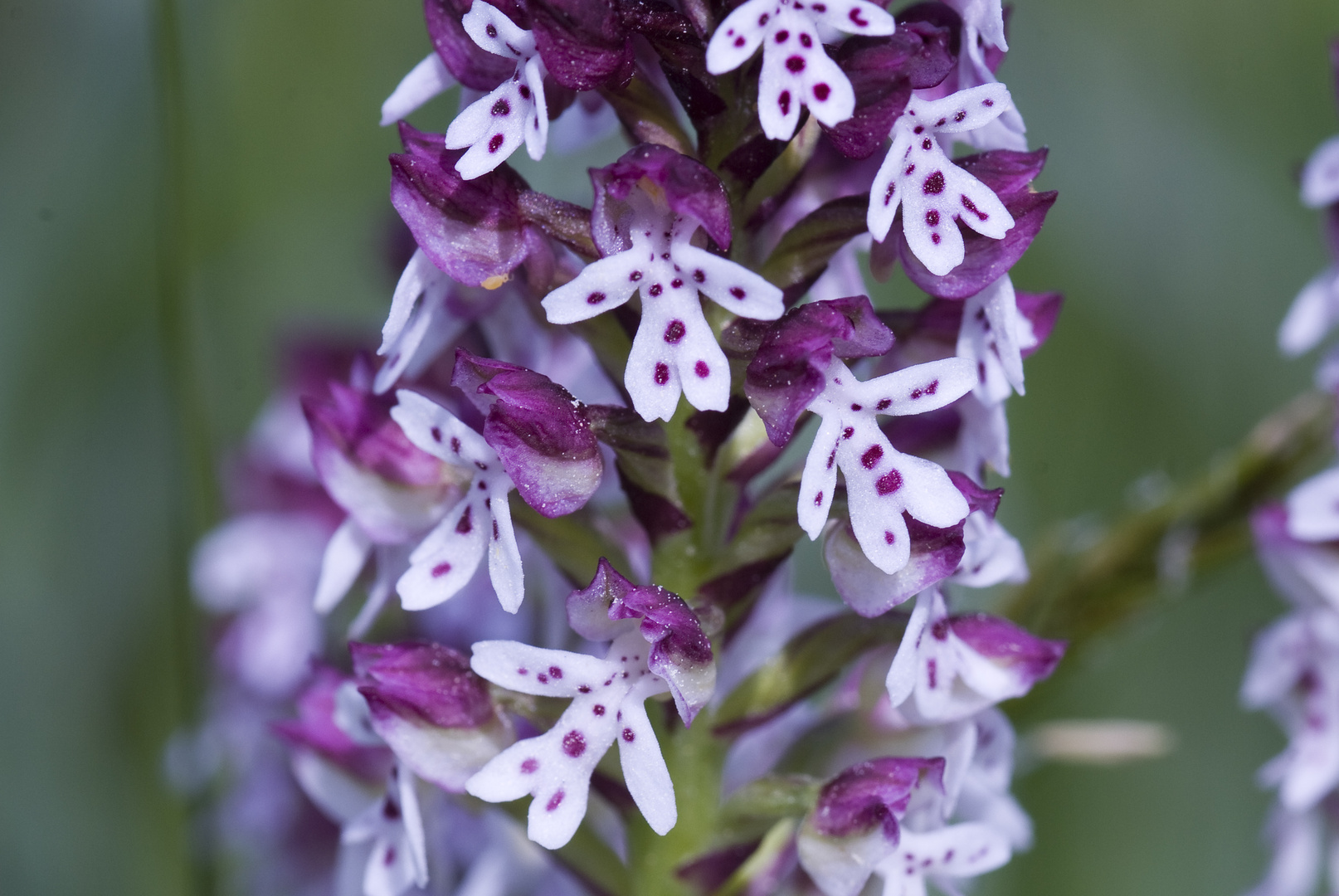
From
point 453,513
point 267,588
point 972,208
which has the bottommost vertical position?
point 267,588

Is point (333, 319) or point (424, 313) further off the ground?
point (424, 313)

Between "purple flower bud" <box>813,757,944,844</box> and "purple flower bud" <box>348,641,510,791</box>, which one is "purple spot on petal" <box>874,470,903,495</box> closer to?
"purple flower bud" <box>813,757,944,844</box>

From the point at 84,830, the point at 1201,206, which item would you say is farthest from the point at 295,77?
the point at 1201,206

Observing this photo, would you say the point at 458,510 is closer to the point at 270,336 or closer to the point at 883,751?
the point at 883,751

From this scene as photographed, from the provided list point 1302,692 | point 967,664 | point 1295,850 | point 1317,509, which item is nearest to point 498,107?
point 967,664

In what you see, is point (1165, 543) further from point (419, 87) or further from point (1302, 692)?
point (419, 87)

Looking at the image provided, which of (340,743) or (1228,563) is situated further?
(1228,563)

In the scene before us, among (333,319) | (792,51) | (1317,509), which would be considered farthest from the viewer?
(333,319)

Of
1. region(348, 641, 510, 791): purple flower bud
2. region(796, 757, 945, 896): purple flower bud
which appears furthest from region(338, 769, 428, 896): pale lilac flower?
region(796, 757, 945, 896): purple flower bud
